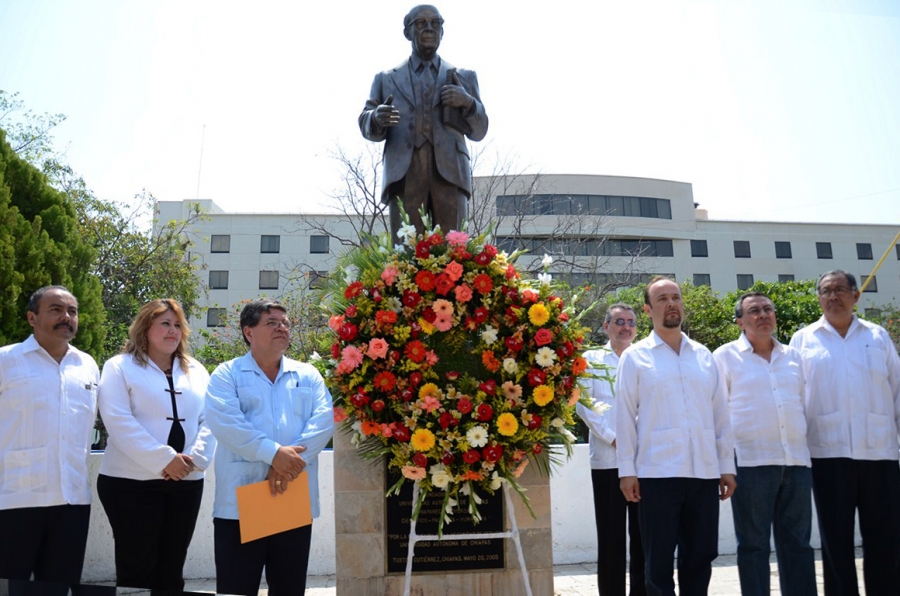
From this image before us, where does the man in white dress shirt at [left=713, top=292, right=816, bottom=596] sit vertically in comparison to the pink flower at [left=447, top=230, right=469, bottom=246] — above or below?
below

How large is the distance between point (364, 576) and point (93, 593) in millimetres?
2349

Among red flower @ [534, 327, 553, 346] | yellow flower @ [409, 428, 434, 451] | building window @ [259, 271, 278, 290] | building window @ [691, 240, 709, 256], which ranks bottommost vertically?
yellow flower @ [409, 428, 434, 451]

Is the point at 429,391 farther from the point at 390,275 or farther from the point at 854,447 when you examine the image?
the point at 854,447

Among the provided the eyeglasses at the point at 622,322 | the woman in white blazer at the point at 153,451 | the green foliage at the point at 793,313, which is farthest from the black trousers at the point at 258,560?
the green foliage at the point at 793,313

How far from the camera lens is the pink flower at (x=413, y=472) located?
3.33m

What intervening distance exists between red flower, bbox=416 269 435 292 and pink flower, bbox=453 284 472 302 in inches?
5.3

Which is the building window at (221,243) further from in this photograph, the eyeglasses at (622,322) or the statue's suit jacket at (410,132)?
the eyeglasses at (622,322)

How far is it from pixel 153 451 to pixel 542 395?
6.41ft

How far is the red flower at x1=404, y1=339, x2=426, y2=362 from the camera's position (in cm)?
346

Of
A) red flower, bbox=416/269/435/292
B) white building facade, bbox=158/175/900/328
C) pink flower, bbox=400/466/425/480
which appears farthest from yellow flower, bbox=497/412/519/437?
white building facade, bbox=158/175/900/328

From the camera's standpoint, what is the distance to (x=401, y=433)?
335 cm

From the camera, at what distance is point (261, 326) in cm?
350

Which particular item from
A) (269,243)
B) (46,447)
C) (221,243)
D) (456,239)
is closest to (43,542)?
(46,447)

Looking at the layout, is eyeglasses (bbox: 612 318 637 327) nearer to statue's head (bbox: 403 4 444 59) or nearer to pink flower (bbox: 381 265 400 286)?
pink flower (bbox: 381 265 400 286)
